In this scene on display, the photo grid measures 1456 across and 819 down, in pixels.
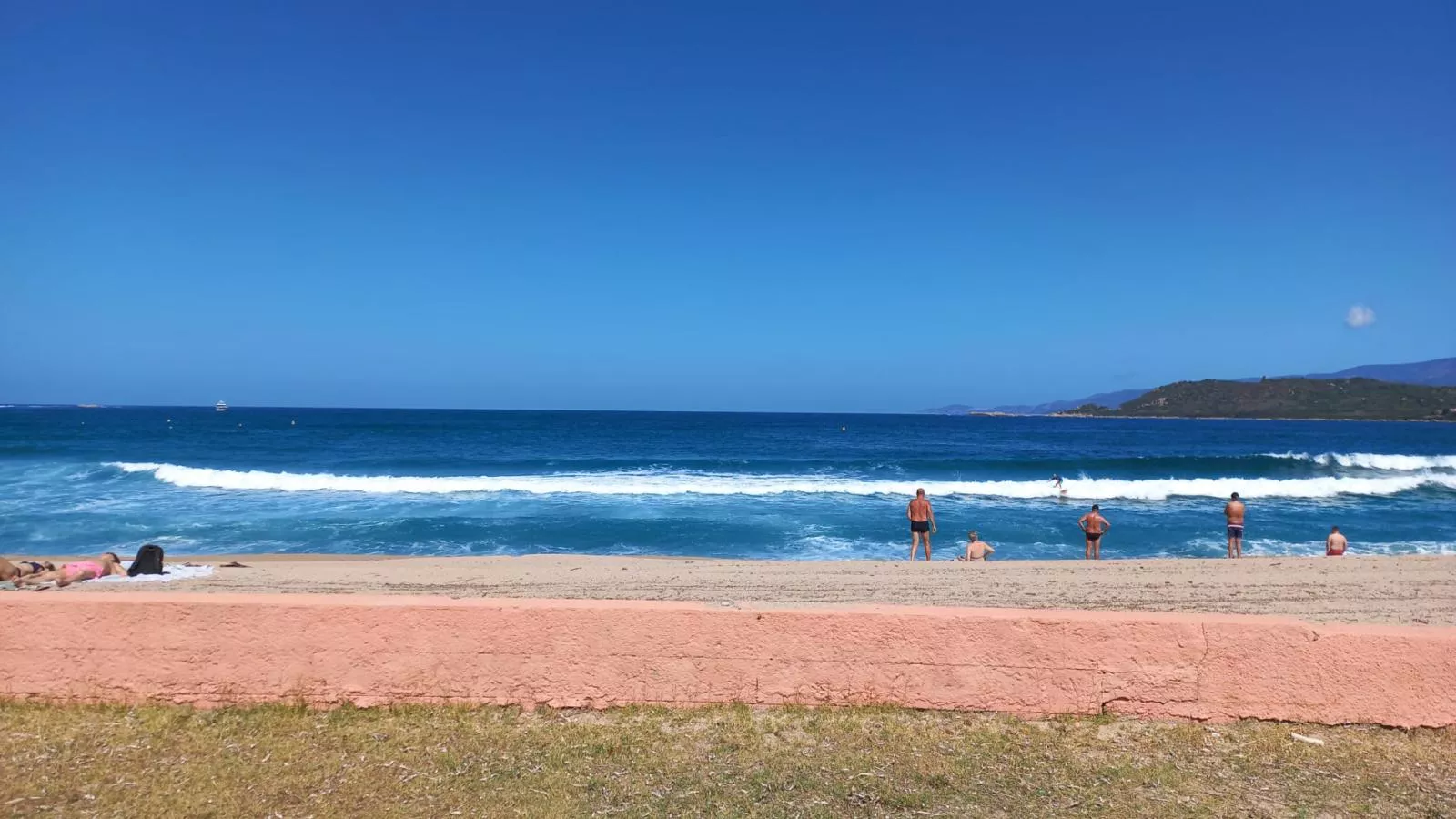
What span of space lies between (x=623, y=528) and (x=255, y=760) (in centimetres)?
1527

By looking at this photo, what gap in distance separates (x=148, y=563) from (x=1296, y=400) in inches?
5452

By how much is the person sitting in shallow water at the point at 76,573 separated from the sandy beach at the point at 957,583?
0.51 meters

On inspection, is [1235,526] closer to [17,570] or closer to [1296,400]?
[17,570]

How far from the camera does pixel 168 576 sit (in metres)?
11.1

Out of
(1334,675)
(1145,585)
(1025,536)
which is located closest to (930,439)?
(1025,536)

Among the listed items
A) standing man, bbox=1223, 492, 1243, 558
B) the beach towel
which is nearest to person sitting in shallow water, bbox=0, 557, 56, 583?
the beach towel

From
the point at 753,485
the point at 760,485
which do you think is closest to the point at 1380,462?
the point at 760,485

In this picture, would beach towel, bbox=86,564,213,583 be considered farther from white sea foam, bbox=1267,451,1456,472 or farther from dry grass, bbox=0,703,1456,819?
white sea foam, bbox=1267,451,1456,472

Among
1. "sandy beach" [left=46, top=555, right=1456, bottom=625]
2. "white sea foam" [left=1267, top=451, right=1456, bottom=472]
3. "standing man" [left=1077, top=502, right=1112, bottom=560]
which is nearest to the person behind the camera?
"sandy beach" [left=46, top=555, right=1456, bottom=625]

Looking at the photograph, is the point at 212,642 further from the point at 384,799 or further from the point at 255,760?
the point at 384,799

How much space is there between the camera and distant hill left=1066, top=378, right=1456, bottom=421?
106125 mm

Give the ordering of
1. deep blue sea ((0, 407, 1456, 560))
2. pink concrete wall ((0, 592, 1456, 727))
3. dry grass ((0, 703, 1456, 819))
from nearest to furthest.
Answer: dry grass ((0, 703, 1456, 819)) < pink concrete wall ((0, 592, 1456, 727)) < deep blue sea ((0, 407, 1456, 560))

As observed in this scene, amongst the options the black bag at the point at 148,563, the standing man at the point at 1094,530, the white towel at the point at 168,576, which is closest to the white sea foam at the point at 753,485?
the standing man at the point at 1094,530

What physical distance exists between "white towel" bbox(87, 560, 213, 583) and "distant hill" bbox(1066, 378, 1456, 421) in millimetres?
127172
